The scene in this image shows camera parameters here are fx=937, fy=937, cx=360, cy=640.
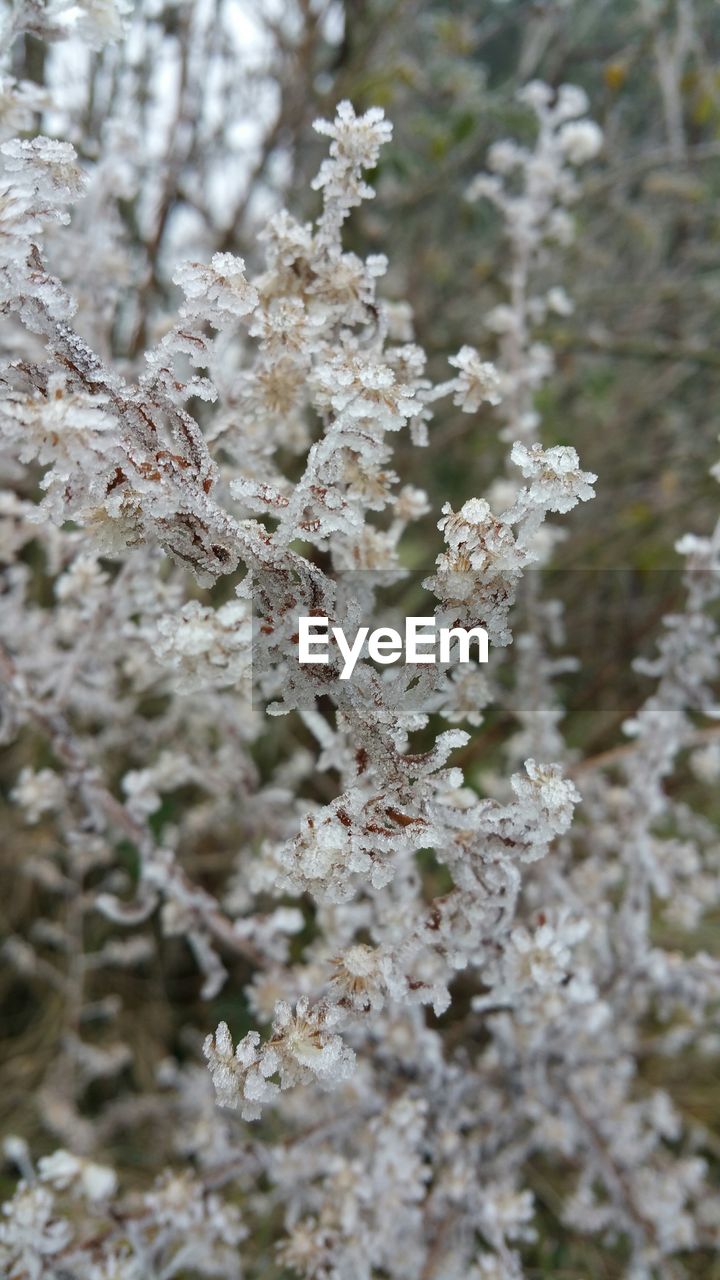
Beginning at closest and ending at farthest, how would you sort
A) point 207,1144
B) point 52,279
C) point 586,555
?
point 52,279 → point 207,1144 → point 586,555

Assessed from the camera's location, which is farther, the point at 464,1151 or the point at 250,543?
the point at 464,1151

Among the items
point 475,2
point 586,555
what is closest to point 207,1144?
point 586,555

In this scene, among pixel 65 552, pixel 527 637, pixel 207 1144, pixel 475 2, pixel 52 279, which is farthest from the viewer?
pixel 475 2

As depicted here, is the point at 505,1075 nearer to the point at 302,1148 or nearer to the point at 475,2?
the point at 302,1148

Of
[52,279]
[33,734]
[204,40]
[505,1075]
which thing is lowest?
[505,1075]

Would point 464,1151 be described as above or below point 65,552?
below

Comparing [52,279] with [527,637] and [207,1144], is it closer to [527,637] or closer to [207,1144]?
[527,637]
